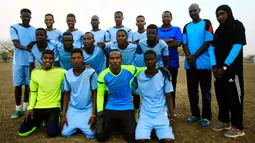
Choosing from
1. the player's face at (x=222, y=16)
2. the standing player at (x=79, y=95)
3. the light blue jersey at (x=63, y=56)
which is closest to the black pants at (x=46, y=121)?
the standing player at (x=79, y=95)

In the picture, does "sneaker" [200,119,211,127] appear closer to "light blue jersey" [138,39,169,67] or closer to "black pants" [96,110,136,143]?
"light blue jersey" [138,39,169,67]

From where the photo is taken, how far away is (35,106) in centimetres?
475

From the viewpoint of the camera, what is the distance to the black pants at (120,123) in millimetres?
4156

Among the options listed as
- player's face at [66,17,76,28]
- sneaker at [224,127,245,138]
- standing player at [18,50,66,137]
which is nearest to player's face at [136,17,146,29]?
player's face at [66,17,76,28]

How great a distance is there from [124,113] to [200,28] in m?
2.64

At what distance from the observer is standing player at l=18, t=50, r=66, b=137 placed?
15.4 ft

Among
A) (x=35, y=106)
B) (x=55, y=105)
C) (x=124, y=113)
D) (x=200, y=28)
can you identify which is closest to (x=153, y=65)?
(x=124, y=113)

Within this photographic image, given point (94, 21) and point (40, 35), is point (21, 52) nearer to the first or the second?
point (40, 35)

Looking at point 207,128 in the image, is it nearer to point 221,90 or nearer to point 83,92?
point 221,90

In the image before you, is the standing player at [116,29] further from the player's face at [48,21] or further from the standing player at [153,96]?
the standing player at [153,96]

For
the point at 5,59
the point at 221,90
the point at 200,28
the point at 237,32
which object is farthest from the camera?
the point at 5,59

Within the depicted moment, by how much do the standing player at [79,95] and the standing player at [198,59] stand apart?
2.34 m

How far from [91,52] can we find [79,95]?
1176mm

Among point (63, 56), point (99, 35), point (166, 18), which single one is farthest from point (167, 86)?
point (99, 35)
